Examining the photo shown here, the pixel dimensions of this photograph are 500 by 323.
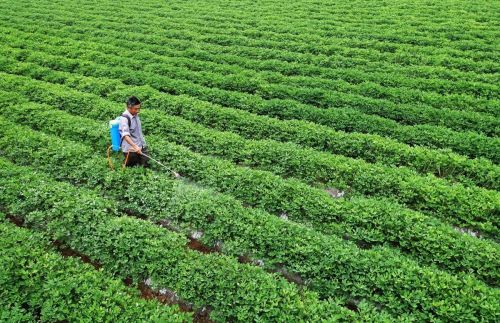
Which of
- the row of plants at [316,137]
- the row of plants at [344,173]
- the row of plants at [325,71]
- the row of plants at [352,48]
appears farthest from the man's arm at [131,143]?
the row of plants at [352,48]

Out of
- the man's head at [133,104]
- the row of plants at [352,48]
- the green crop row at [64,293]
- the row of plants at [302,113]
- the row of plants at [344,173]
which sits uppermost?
the row of plants at [352,48]

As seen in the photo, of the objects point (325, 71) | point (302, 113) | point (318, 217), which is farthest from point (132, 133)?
point (325, 71)

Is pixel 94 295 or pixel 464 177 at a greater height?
pixel 464 177

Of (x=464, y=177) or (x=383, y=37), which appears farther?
(x=383, y=37)

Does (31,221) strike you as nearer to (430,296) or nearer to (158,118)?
(158,118)

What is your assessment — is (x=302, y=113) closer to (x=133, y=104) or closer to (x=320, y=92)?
(x=320, y=92)

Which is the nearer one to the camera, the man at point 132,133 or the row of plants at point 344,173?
the row of plants at point 344,173

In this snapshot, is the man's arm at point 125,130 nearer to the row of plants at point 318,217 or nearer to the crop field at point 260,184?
the crop field at point 260,184

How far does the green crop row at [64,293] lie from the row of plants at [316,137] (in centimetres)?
620

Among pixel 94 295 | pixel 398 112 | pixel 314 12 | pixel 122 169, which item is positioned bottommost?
pixel 94 295

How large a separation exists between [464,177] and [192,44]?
554 inches

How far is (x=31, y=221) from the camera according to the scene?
25.3ft

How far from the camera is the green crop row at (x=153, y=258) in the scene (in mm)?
5902

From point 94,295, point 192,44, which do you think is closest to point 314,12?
point 192,44
